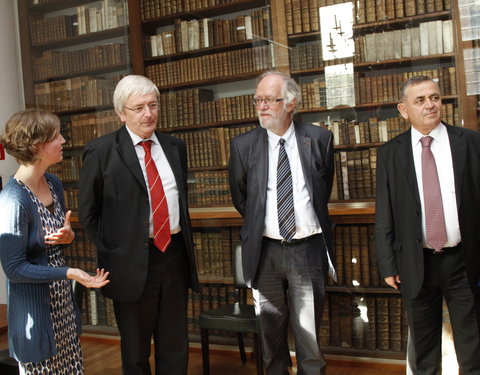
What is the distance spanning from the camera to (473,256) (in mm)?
2600

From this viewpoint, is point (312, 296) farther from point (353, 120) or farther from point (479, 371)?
point (353, 120)

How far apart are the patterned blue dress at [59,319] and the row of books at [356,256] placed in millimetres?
1963

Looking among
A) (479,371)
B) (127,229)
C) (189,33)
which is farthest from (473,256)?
(189,33)

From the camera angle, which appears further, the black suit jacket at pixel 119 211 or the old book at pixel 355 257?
the old book at pixel 355 257

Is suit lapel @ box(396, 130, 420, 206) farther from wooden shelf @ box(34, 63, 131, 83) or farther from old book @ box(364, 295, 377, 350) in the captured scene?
wooden shelf @ box(34, 63, 131, 83)

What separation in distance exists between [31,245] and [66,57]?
3.24 meters

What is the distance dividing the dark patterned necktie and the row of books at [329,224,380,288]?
3.65ft

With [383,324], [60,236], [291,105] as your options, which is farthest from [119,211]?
[383,324]

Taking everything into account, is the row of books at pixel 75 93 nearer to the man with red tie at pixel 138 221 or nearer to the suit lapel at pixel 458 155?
the man with red tie at pixel 138 221

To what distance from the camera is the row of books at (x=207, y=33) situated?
174 inches

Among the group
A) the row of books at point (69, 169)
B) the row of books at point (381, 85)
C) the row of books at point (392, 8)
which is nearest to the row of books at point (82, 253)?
the row of books at point (69, 169)

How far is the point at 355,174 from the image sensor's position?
4.05 meters

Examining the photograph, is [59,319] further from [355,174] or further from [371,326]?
[355,174]

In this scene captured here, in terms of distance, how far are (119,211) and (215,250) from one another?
158 cm
